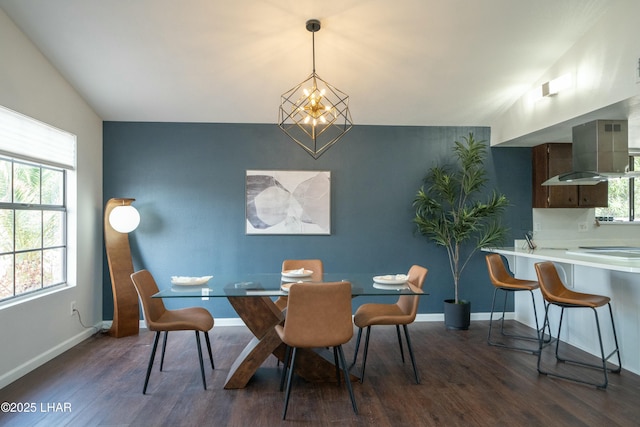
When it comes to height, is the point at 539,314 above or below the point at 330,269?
below

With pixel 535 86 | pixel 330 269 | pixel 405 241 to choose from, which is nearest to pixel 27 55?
pixel 330 269

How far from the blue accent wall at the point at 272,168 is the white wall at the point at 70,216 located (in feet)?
0.87

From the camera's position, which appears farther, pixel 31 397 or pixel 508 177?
pixel 508 177

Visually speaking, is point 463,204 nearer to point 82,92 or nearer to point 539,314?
point 539,314

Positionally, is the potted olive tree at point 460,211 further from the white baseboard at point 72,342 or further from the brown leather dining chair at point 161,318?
the brown leather dining chair at point 161,318

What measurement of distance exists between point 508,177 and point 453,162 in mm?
742

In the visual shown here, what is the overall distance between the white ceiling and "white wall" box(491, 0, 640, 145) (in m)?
0.12

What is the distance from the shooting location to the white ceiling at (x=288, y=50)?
3107 millimetres

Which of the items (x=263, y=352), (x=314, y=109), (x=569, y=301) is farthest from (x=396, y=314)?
(x=314, y=109)

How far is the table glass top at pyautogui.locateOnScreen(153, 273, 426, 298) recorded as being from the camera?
2.70 metres

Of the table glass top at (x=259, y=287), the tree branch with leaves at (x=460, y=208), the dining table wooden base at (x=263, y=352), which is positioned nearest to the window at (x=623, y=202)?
the tree branch with leaves at (x=460, y=208)

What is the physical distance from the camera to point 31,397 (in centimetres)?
273

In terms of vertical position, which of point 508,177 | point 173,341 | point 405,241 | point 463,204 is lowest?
point 173,341

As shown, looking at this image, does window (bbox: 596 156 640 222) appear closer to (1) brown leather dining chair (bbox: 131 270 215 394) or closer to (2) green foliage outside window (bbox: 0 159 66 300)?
(1) brown leather dining chair (bbox: 131 270 215 394)
